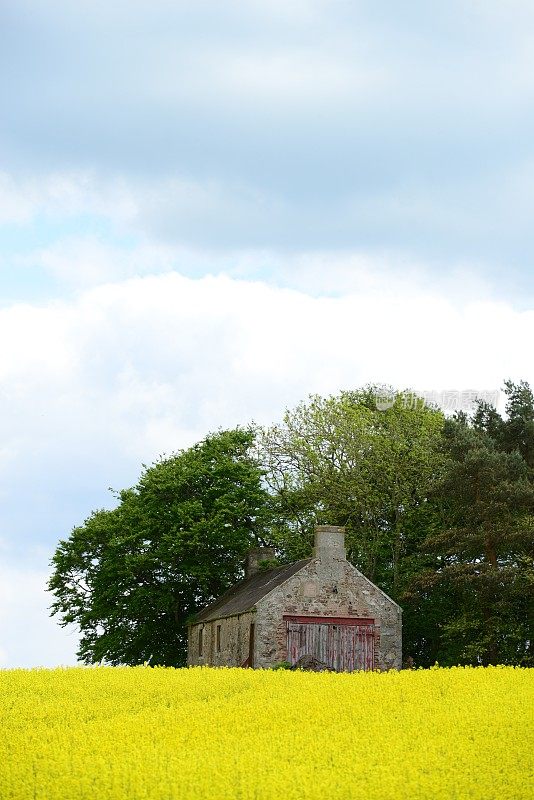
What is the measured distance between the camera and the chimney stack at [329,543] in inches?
1868

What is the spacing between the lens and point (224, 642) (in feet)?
A: 167

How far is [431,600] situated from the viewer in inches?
2229

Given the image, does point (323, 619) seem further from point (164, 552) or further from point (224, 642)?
point (164, 552)

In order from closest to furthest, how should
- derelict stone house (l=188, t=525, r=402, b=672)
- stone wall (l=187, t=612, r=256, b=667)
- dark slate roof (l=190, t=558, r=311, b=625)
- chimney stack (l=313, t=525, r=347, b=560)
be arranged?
derelict stone house (l=188, t=525, r=402, b=672)
chimney stack (l=313, t=525, r=347, b=560)
stone wall (l=187, t=612, r=256, b=667)
dark slate roof (l=190, t=558, r=311, b=625)

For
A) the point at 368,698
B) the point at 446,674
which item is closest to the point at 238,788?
the point at 368,698

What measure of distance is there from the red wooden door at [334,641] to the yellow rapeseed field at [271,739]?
15.4 metres

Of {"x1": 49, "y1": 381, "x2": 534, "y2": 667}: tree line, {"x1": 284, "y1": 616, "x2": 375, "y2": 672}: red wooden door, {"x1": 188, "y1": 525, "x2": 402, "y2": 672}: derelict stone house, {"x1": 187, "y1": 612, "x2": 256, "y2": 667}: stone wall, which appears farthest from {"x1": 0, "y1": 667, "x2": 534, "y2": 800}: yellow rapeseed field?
{"x1": 49, "y1": 381, "x2": 534, "y2": 667}: tree line

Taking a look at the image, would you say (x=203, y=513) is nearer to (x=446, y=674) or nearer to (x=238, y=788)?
(x=446, y=674)

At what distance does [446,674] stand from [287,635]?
1546 cm

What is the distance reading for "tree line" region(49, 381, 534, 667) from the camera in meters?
57.4

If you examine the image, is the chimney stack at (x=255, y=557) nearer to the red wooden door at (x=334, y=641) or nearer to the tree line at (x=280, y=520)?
the tree line at (x=280, y=520)

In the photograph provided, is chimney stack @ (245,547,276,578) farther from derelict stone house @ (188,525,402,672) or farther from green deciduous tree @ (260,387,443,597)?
derelict stone house @ (188,525,402,672)

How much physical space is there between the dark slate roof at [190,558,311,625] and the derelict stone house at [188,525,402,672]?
0.50ft

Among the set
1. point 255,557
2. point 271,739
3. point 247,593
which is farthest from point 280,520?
point 271,739
